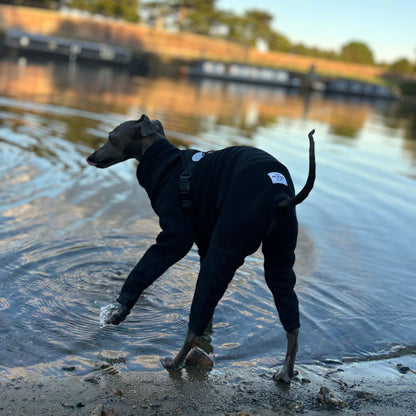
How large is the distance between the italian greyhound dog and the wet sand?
0.55 feet

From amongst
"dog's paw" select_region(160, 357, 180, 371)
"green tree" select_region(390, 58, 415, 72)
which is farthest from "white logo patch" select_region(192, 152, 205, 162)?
"green tree" select_region(390, 58, 415, 72)

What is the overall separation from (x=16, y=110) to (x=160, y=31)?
160ft

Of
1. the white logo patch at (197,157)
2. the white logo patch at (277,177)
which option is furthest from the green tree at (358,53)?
the white logo patch at (277,177)

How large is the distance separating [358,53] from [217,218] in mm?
121007

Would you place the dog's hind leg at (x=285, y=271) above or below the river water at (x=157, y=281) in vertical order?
above

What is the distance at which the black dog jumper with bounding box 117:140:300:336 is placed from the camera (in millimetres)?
3145

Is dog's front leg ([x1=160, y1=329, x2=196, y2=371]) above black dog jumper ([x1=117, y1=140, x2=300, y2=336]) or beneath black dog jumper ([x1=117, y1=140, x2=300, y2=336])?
beneath

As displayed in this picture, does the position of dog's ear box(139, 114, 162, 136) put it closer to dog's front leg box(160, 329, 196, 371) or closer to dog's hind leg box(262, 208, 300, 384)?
dog's hind leg box(262, 208, 300, 384)

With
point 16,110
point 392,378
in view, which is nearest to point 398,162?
point 16,110

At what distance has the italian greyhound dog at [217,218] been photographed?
3.14 meters

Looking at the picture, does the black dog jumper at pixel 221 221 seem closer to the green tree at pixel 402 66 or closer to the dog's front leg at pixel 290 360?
the dog's front leg at pixel 290 360

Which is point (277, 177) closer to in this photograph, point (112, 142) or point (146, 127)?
point (146, 127)

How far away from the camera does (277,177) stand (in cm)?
319

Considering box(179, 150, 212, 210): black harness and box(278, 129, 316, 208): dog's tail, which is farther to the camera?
box(179, 150, 212, 210): black harness
